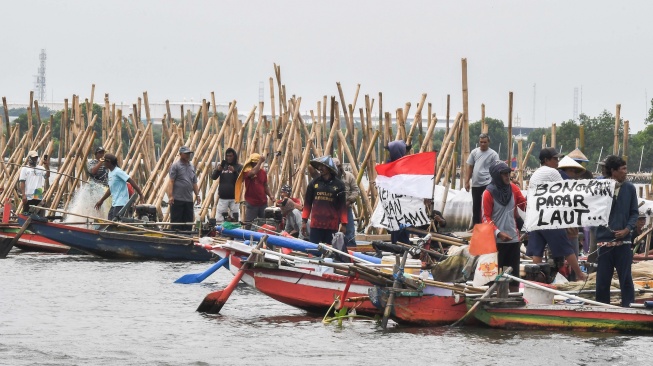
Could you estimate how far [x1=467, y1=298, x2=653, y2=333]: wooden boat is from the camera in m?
14.0

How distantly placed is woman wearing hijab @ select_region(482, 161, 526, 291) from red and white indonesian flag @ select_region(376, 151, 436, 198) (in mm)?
2344

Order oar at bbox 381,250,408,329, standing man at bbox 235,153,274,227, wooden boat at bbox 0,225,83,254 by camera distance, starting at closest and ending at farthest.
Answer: oar at bbox 381,250,408,329
standing man at bbox 235,153,274,227
wooden boat at bbox 0,225,83,254

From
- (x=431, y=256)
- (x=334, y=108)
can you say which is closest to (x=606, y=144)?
(x=334, y=108)

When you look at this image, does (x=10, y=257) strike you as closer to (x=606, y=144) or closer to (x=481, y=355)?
(x=481, y=355)

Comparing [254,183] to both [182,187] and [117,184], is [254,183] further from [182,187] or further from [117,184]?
[117,184]

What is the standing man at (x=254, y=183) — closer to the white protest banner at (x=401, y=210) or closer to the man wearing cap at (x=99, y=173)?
the man wearing cap at (x=99, y=173)

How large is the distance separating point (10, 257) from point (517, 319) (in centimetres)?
1369

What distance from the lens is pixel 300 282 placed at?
16.1 m

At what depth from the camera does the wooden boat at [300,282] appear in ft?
52.1

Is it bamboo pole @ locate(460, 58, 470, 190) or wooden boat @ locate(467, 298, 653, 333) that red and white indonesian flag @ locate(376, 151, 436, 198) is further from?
bamboo pole @ locate(460, 58, 470, 190)

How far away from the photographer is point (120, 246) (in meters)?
24.4

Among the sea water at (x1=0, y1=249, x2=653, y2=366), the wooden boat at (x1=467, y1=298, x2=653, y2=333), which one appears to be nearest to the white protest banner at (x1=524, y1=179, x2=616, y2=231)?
the wooden boat at (x1=467, y1=298, x2=653, y2=333)

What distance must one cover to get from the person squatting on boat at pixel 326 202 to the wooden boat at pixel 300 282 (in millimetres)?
2874

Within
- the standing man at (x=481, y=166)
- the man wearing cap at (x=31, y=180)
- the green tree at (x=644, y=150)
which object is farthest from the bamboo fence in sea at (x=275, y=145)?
the green tree at (x=644, y=150)
